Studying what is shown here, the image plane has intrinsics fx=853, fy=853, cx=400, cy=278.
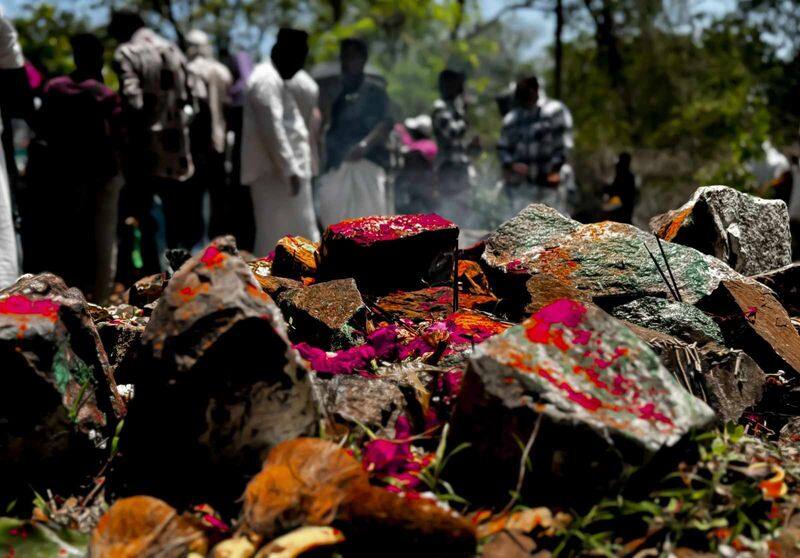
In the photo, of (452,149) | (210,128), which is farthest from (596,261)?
(452,149)

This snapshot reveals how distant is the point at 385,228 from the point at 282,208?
300 centimetres

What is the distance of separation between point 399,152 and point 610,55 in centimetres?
865

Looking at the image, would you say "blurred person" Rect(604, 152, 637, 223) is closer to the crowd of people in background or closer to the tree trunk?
the crowd of people in background

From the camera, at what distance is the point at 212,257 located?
2631mm

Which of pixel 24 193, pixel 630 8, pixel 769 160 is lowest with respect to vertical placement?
pixel 769 160

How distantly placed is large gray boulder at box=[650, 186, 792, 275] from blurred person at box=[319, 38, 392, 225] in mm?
3884

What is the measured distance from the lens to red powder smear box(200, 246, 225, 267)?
2605mm

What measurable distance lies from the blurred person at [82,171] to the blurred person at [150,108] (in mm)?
192

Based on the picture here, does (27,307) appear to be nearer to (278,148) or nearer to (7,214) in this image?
(7,214)

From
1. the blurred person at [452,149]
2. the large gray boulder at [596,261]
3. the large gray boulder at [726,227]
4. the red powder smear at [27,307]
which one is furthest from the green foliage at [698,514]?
the blurred person at [452,149]

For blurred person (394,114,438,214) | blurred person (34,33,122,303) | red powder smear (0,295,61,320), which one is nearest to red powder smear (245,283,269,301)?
red powder smear (0,295,61,320)

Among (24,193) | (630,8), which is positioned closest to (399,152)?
(24,193)

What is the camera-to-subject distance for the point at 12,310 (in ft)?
8.84

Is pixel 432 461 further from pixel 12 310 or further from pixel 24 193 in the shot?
pixel 24 193
